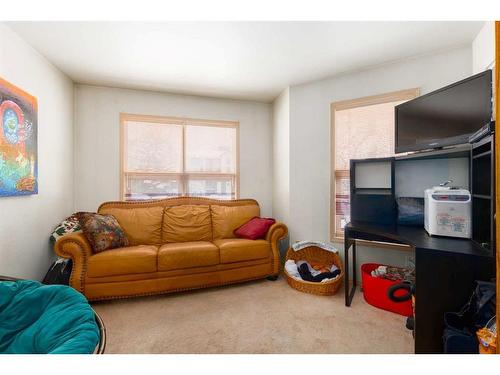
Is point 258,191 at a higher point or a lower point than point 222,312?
higher

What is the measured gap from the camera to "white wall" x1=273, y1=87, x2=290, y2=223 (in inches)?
125

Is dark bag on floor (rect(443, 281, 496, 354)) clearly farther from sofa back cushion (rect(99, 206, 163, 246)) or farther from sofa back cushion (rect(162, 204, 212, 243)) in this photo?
sofa back cushion (rect(99, 206, 163, 246))

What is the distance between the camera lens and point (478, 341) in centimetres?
116

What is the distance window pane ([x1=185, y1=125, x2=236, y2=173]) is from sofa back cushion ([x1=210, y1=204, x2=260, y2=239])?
0.66 meters

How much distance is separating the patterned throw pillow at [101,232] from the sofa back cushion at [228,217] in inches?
44.3

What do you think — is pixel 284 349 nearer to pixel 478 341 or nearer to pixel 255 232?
pixel 478 341

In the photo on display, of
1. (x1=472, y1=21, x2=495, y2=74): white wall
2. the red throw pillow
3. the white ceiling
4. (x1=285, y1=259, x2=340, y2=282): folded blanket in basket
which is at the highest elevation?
the white ceiling

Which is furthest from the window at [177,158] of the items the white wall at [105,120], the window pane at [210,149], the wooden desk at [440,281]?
the wooden desk at [440,281]

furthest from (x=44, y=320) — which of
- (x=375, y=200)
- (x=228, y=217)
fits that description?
(x=375, y=200)

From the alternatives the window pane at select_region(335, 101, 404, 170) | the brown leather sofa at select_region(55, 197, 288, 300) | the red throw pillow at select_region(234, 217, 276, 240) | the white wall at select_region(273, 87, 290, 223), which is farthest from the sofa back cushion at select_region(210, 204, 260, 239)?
the window pane at select_region(335, 101, 404, 170)
